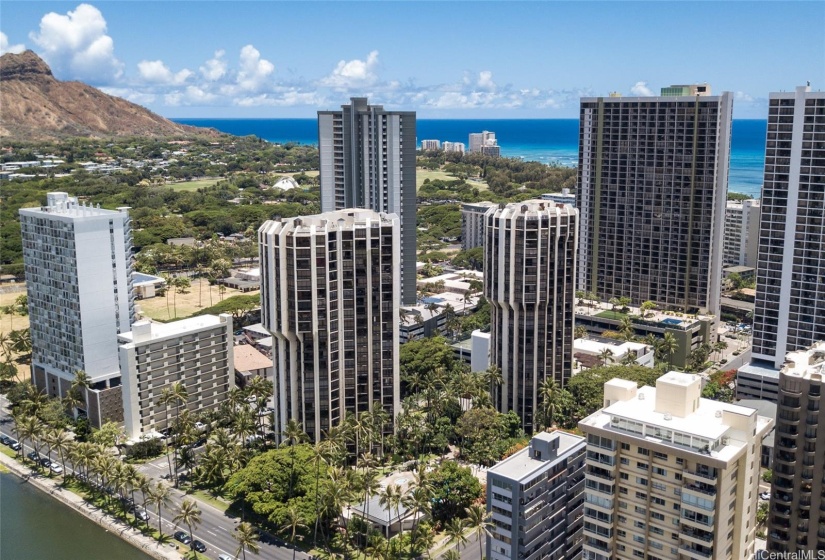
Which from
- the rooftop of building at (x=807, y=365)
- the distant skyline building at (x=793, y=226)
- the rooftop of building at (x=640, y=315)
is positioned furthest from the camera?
the rooftop of building at (x=640, y=315)

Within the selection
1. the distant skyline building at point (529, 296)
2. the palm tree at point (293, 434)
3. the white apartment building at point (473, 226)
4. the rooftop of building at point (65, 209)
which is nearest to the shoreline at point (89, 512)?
the palm tree at point (293, 434)

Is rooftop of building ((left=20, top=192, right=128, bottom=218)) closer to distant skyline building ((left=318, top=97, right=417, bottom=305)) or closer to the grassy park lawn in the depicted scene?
distant skyline building ((left=318, top=97, right=417, bottom=305))

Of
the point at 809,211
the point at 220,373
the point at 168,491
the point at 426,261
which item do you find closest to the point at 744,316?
the point at 809,211

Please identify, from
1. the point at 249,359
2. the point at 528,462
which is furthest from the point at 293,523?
the point at 249,359

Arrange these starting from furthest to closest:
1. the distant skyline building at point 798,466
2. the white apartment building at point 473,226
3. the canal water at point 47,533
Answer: the white apartment building at point 473,226 < the canal water at point 47,533 < the distant skyline building at point 798,466

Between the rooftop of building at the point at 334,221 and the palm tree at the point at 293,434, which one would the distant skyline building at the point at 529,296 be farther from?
the palm tree at the point at 293,434

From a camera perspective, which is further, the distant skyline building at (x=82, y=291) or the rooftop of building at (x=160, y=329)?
the distant skyline building at (x=82, y=291)

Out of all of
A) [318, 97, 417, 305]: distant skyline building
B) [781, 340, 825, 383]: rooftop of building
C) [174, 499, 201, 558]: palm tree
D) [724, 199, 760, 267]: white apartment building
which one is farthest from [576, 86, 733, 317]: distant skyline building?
[174, 499, 201, 558]: palm tree
